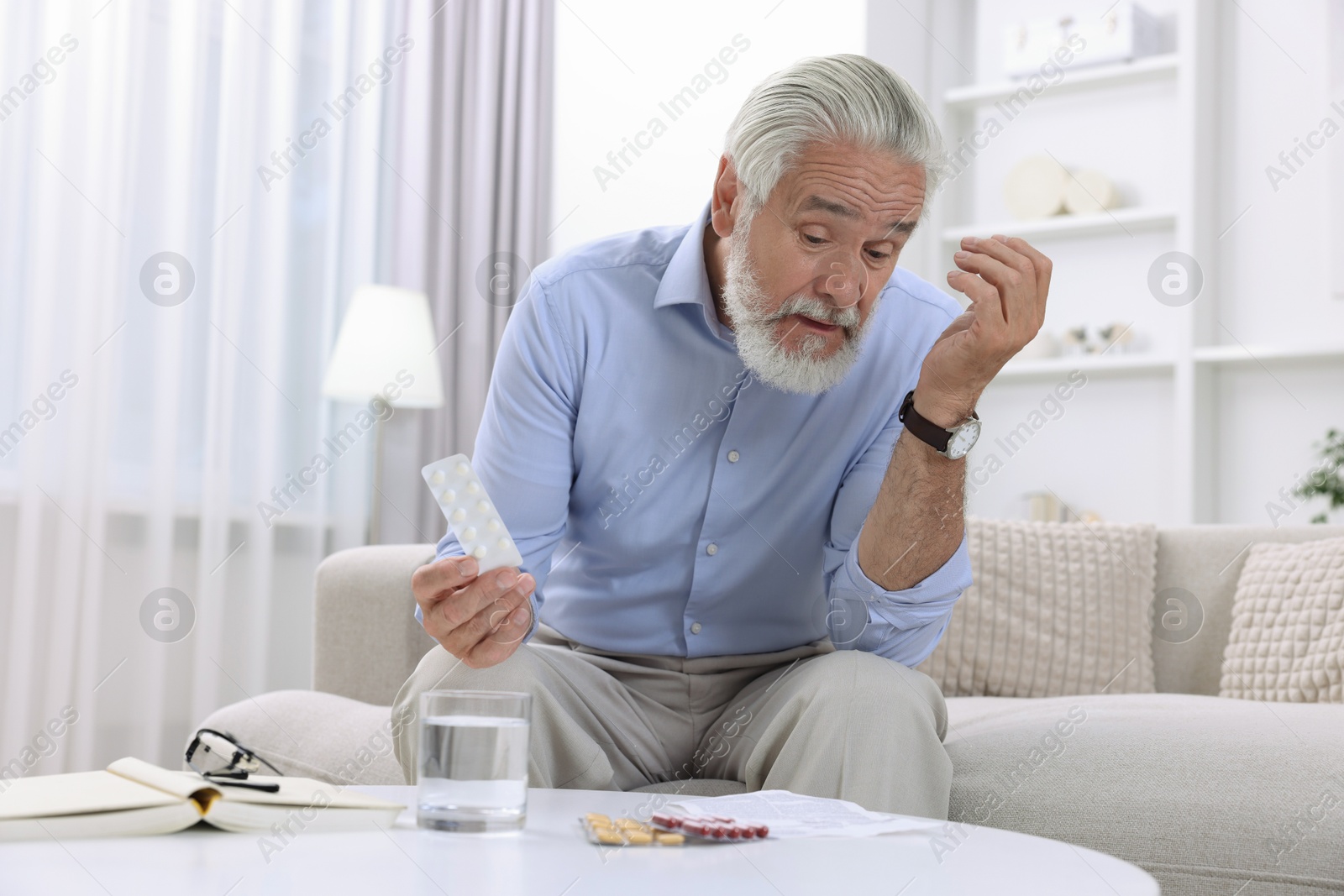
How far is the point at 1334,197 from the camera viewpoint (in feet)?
10.3

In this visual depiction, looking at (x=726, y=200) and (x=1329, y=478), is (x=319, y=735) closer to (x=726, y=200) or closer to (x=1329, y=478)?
(x=726, y=200)

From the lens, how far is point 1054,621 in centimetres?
202

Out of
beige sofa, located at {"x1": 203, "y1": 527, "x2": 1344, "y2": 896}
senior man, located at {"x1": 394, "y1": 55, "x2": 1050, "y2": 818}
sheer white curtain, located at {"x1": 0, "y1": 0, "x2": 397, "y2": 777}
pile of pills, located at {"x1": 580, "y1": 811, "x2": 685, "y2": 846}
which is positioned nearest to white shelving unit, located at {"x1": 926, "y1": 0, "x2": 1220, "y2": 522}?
beige sofa, located at {"x1": 203, "y1": 527, "x2": 1344, "y2": 896}

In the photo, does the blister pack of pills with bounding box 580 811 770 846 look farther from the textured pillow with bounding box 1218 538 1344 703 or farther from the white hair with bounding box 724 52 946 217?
the textured pillow with bounding box 1218 538 1344 703

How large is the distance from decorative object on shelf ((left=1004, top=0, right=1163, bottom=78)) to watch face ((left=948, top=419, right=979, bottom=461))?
8.54 ft

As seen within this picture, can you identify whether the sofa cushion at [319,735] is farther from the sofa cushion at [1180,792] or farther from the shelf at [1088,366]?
the shelf at [1088,366]

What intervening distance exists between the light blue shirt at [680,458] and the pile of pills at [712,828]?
0.56 meters

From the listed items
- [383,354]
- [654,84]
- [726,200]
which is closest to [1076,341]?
[654,84]

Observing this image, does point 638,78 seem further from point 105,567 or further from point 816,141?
point 816,141

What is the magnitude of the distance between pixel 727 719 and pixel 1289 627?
3.29ft

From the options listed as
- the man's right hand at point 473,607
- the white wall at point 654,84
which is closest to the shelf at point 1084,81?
the white wall at point 654,84

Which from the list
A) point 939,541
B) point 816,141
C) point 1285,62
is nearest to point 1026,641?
point 939,541

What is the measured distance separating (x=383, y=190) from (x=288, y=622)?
1191mm

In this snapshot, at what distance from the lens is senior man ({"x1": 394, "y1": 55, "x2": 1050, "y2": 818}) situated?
1.20 m
